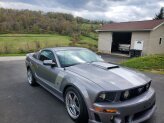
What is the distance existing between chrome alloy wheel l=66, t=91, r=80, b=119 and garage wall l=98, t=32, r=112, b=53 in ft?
62.0

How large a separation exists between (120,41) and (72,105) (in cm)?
2174

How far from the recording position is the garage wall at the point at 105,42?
2217cm

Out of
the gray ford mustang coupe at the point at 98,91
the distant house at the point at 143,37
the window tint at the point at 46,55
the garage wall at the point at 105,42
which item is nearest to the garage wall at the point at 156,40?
the distant house at the point at 143,37

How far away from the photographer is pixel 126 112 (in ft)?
9.50

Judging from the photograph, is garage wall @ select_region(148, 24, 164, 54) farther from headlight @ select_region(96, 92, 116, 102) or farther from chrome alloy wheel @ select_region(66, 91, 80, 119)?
headlight @ select_region(96, 92, 116, 102)

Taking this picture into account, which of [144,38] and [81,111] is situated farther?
[144,38]

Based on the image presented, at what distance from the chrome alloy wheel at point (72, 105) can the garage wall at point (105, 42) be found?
18902 mm

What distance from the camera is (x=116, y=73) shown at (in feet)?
11.8

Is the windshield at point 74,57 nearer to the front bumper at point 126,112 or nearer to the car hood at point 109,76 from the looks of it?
the car hood at point 109,76

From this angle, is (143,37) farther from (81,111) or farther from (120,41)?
(81,111)

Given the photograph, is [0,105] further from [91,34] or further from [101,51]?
[91,34]

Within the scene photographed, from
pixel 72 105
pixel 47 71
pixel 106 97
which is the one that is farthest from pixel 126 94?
pixel 47 71

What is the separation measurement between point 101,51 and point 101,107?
21.0 metres

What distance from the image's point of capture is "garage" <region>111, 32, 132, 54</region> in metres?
22.4
